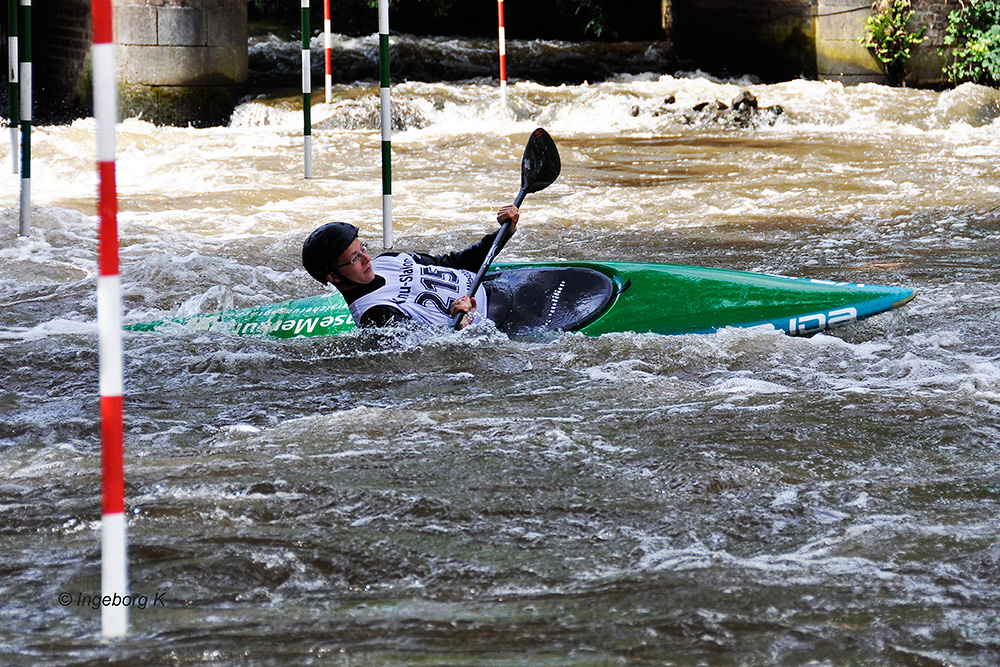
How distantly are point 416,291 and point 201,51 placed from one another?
7889mm

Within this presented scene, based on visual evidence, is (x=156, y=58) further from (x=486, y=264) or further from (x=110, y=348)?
(x=110, y=348)

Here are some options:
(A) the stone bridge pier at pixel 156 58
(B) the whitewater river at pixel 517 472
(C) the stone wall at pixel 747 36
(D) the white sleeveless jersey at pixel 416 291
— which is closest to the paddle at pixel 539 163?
(D) the white sleeveless jersey at pixel 416 291

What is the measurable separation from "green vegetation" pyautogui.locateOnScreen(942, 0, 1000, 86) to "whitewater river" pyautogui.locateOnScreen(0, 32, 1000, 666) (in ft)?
20.1

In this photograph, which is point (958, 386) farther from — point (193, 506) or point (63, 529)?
point (63, 529)

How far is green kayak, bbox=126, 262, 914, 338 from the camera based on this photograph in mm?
3475

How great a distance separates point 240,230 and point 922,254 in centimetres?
339

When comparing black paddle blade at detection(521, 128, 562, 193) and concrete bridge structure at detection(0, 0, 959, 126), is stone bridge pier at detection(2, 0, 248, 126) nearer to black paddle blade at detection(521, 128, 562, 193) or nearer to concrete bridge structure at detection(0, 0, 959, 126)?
concrete bridge structure at detection(0, 0, 959, 126)

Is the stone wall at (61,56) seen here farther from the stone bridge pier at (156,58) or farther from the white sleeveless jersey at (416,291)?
the white sleeveless jersey at (416,291)

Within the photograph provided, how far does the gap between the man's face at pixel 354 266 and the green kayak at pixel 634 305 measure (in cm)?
34

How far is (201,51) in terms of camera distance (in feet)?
34.3

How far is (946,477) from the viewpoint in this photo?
91.8 inches

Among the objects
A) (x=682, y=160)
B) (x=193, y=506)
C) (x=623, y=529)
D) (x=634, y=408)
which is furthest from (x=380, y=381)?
(x=682, y=160)

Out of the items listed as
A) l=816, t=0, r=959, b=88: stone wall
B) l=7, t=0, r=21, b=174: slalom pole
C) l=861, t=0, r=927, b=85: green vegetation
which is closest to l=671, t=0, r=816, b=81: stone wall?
l=816, t=0, r=959, b=88: stone wall

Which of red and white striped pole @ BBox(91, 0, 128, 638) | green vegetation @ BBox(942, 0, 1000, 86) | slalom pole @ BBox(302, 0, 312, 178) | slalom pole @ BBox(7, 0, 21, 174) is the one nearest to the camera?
red and white striped pole @ BBox(91, 0, 128, 638)
